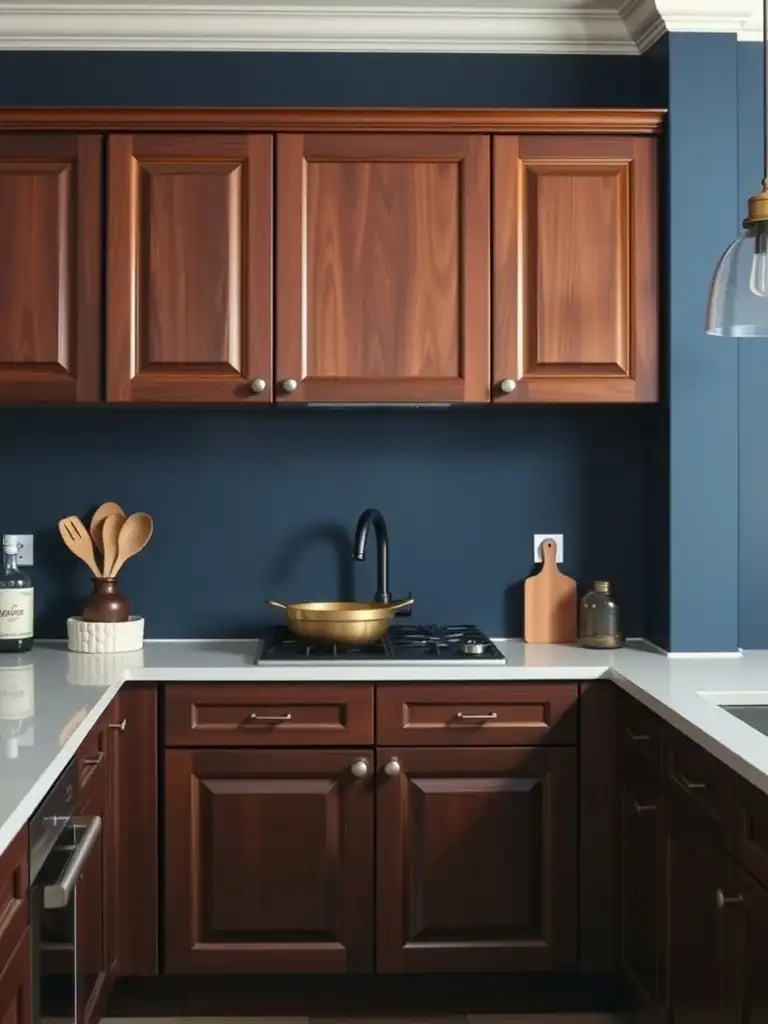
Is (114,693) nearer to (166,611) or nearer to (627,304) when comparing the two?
(166,611)

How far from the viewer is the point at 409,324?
2893 mm

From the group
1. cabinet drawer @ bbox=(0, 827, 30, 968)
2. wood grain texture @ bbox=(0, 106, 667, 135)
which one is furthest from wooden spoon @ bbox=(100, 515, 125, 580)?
cabinet drawer @ bbox=(0, 827, 30, 968)

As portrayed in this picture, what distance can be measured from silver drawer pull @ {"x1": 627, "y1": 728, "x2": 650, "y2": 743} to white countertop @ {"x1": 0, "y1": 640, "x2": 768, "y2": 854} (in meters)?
0.09

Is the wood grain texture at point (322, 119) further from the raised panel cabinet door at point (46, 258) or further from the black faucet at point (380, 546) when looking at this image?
the black faucet at point (380, 546)

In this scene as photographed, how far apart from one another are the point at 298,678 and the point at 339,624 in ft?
0.65

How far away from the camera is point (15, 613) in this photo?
2896 mm

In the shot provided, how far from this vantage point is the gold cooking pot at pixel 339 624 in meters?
2.83

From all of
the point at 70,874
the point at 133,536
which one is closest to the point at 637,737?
the point at 70,874

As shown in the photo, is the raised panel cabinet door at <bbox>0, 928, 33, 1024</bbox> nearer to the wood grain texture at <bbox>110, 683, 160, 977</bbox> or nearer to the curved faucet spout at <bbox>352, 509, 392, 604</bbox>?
the wood grain texture at <bbox>110, 683, 160, 977</bbox>

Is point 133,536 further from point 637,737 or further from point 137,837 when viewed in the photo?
point 637,737

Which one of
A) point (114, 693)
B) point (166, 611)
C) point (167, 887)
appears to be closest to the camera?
point (114, 693)

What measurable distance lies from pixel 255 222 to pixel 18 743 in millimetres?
1474

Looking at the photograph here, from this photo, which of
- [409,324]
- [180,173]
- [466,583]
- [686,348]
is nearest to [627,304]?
[686,348]

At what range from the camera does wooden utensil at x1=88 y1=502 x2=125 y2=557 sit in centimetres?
308
